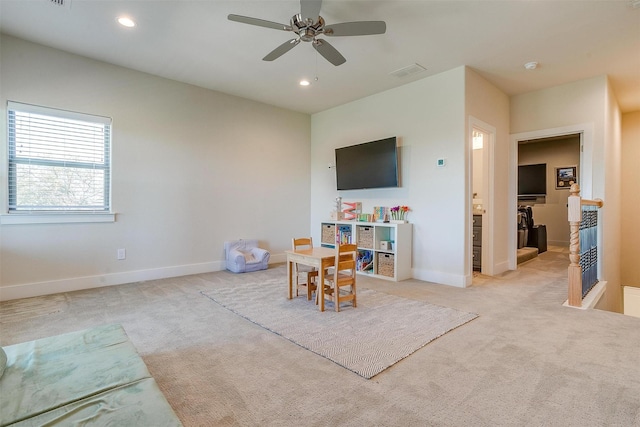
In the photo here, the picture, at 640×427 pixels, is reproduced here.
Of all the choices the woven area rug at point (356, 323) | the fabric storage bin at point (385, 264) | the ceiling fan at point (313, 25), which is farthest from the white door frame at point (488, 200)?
the ceiling fan at point (313, 25)

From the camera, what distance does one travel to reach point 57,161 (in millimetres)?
3752

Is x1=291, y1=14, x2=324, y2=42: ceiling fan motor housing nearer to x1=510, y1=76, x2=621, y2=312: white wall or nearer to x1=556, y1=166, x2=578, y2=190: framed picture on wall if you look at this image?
x1=510, y1=76, x2=621, y2=312: white wall

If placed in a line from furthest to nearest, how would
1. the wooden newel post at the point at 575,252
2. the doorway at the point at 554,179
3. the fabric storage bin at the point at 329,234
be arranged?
the doorway at the point at 554,179 → the fabric storage bin at the point at 329,234 → the wooden newel post at the point at 575,252

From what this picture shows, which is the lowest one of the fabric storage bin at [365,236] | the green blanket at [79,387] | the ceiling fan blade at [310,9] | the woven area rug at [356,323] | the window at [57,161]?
the woven area rug at [356,323]

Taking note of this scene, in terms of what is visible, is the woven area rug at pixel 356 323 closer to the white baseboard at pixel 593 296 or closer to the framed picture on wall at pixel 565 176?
the white baseboard at pixel 593 296

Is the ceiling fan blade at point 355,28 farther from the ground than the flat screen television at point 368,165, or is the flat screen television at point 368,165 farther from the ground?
the ceiling fan blade at point 355,28

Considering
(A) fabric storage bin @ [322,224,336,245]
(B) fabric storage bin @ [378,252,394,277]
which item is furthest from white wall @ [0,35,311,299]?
(B) fabric storage bin @ [378,252,394,277]

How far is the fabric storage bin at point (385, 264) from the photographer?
14.6 feet

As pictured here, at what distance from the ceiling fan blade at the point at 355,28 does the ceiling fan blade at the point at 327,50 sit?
→ 0.16 metres

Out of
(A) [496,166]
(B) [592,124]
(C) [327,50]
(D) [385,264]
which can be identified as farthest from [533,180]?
(C) [327,50]

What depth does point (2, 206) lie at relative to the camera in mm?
3381

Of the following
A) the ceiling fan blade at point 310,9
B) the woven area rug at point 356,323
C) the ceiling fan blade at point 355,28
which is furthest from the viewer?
the ceiling fan blade at point 355,28

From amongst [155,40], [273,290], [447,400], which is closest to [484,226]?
[273,290]

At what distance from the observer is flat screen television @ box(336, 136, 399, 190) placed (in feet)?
15.4
